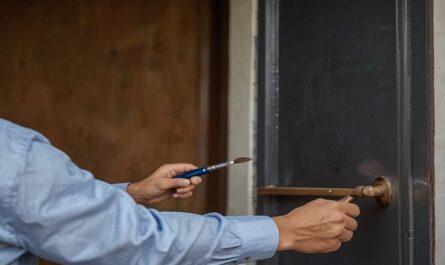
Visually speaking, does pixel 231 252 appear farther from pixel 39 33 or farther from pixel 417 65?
pixel 39 33

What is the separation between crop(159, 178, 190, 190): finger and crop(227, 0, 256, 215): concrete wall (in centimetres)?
44

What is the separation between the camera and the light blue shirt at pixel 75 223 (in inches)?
31.5

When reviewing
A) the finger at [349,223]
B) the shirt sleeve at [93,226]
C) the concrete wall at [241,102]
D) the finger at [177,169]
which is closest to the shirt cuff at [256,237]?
the shirt sleeve at [93,226]

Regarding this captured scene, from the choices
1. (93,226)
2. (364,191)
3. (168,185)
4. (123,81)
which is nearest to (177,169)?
(168,185)

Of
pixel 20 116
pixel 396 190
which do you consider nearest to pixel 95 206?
pixel 396 190

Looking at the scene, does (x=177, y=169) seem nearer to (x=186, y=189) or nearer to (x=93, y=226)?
(x=186, y=189)

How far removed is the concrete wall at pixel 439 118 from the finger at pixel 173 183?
51cm

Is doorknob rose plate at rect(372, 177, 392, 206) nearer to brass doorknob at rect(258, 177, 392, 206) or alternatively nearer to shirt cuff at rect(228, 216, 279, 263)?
brass doorknob at rect(258, 177, 392, 206)

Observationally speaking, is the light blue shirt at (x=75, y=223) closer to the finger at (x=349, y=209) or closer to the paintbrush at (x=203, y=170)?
the finger at (x=349, y=209)

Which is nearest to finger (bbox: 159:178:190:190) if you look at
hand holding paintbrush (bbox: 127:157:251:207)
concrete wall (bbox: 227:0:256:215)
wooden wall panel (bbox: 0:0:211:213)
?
hand holding paintbrush (bbox: 127:157:251:207)

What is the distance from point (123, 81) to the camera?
6.56 ft

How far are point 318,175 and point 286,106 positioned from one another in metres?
0.22

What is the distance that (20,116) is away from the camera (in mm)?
2143

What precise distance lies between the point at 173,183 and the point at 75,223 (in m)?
0.49
